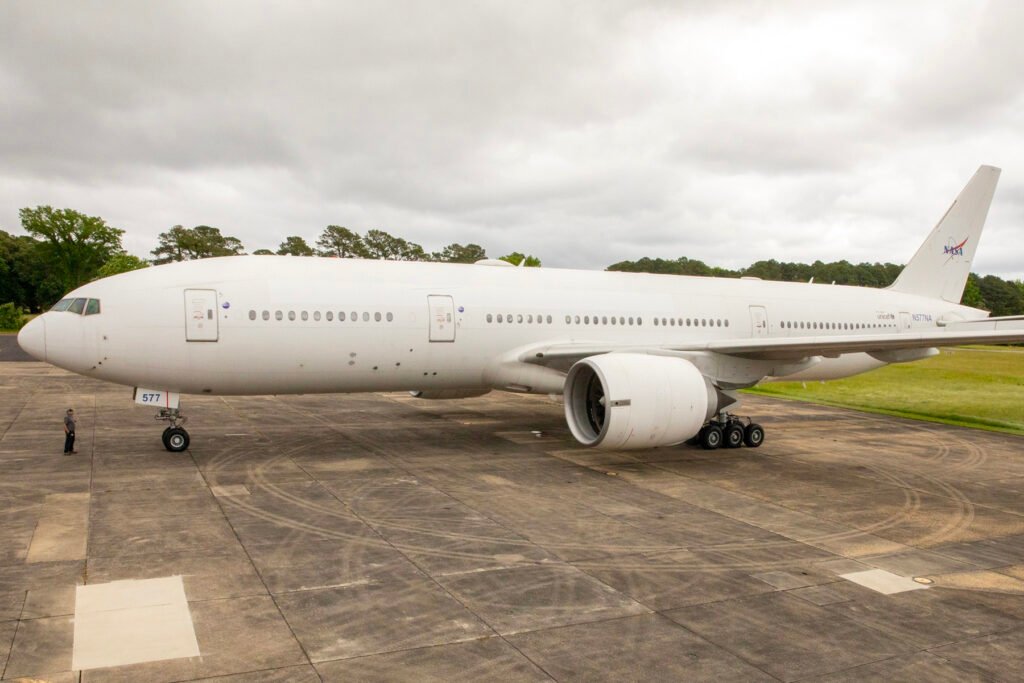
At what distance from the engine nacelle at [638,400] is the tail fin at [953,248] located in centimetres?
1302

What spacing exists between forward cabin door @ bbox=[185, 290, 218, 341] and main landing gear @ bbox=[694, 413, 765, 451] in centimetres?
1037

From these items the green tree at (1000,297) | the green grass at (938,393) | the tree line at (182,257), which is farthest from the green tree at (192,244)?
the green tree at (1000,297)

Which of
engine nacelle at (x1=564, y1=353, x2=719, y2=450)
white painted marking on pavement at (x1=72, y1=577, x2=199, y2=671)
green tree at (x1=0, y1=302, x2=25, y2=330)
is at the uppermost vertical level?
green tree at (x1=0, y1=302, x2=25, y2=330)

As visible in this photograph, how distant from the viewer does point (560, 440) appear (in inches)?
656

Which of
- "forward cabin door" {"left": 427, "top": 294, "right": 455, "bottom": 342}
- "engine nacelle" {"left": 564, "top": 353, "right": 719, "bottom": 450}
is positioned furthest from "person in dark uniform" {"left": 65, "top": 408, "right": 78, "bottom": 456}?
"engine nacelle" {"left": 564, "top": 353, "right": 719, "bottom": 450}

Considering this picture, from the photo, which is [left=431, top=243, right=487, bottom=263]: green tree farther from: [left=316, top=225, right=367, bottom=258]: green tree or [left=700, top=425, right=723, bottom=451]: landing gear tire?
[left=700, top=425, right=723, bottom=451]: landing gear tire

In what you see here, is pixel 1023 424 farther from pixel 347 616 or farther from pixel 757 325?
pixel 347 616

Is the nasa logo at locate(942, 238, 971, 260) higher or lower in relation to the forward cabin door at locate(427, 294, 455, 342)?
higher

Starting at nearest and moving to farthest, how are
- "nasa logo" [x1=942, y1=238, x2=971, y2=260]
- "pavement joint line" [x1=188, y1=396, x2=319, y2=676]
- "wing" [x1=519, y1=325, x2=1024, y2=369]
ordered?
"pavement joint line" [x1=188, y1=396, x2=319, y2=676], "wing" [x1=519, y1=325, x2=1024, y2=369], "nasa logo" [x1=942, y1=238, x2=971, y2=260]

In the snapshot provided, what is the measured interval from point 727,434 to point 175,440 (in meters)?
11.6

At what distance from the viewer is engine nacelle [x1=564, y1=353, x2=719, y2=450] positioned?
42.5 feet

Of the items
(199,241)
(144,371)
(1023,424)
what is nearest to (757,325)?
(1023,424)

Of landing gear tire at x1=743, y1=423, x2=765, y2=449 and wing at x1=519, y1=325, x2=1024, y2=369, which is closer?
wing at x1=519, y1=325, x2=1024, y2=369

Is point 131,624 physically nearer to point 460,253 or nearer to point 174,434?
point 174,434
